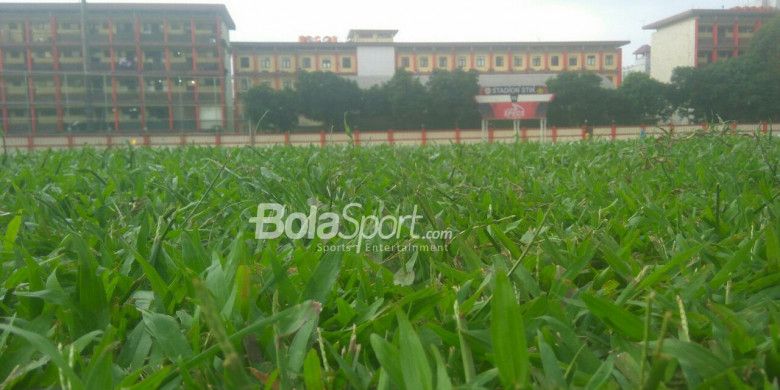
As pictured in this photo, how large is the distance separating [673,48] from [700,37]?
1.90 ft

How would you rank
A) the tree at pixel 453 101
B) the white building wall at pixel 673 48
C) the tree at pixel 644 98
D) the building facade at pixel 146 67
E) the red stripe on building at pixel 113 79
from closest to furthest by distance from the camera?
the white building wall at pixel 673 48 < the tree at pixel 644 98 < the building facade at pixel 146 67 < the red stripe on building at pixel 113 79 < the tree at pixel 453 101

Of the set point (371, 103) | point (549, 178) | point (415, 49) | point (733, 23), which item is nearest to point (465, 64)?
point (415, 49)

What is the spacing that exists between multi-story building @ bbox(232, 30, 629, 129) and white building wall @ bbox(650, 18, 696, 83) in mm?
7041

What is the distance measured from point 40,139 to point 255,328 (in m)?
10.2

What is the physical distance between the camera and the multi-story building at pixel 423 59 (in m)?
16.9

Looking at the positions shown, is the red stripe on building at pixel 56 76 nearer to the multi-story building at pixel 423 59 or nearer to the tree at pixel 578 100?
the multi-story building at pixel 423 59

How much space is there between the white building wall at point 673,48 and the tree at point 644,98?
30 cm

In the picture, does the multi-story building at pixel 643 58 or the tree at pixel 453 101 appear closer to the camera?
the multi-story building at pixel 643 58

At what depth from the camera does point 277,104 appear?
12852mm

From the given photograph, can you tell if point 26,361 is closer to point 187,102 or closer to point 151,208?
point 151,208

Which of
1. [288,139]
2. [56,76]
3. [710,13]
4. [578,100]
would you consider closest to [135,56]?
[56,76]

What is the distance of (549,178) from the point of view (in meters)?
1.24

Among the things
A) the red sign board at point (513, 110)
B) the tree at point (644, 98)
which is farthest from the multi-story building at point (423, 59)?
the tree at point (644, 98)

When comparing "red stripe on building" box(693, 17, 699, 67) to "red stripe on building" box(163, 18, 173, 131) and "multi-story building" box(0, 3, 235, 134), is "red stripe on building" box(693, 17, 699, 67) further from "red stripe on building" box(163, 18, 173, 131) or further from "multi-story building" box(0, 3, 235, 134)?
"red stripe on building" box(163, 18, 173, 131)
